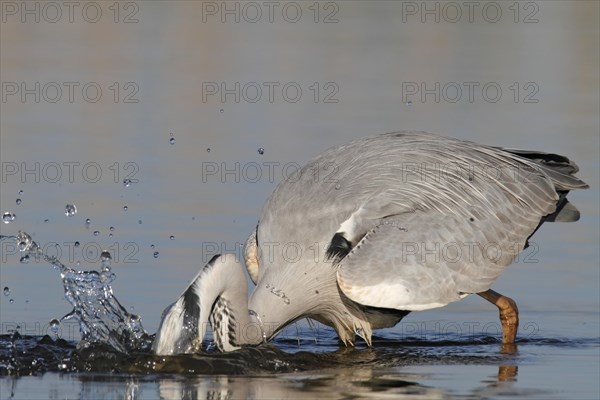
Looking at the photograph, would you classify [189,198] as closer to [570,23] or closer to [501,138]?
[501,138]

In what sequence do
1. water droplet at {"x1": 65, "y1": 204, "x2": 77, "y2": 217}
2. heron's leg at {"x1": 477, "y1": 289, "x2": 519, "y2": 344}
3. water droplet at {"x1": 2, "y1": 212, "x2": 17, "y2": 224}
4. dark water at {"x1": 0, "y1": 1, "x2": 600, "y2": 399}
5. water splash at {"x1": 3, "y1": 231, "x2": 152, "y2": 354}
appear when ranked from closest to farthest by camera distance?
dark water at {"x1": 0, "y1": 1, "x2": 600, "y2": 399}
water splash at {"x1": 3, "y1": 231, "x2": 152, "y2": 354}
heron's leg at {"x1": 477, "y1": 289, "x2": 519, "y2": 344}
water droplet at {"x1": 2, "y1": 212, "x2": 17, "y2": 224}
water droplet at {"x1": 65, "y1": 204, "x2": 77, "y2": 217}

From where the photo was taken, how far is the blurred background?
1270 centimetres

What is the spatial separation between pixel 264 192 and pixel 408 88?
656 cm

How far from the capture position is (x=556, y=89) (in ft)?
71.2

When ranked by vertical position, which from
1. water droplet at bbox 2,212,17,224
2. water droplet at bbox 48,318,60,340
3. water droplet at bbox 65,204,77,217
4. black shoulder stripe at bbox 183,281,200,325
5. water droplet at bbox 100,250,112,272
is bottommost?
water droplet at bbox 48,318,60,340

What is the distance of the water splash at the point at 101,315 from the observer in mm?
10375

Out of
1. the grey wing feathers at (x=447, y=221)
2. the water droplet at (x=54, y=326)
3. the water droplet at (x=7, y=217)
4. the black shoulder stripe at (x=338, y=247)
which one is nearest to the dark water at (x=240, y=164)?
the water droplet at (x=54, y=326)

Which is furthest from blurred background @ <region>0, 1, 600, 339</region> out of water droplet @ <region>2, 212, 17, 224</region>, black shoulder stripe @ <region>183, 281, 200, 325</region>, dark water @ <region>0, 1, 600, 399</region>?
black shoulder stripe @ <region>183, 281, 200, 325</region>

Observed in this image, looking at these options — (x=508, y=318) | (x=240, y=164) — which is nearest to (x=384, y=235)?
(x=508, y=318)

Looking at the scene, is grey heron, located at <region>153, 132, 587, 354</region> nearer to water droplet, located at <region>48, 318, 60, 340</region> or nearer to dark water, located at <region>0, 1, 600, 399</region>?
dark water, located at <region>0, 1, 600, 399</region>

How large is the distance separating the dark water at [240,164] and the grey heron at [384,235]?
32 cm

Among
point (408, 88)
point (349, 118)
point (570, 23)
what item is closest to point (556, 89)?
point (408, 88)

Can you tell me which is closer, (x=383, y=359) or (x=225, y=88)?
(x=383, y=359)

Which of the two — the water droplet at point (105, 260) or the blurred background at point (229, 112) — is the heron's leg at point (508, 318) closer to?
the blurred background at point (229, 112)
